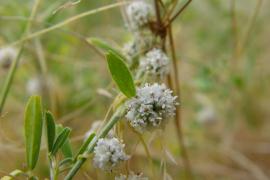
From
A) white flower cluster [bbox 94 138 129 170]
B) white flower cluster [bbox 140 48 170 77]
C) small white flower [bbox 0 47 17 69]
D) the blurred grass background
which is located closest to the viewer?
white flower cluster [bbox 94 138 129 170]

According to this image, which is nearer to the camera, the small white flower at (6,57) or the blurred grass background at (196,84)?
the small white flower at (6,57)

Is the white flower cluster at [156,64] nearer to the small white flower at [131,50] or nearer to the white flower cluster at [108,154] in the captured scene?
the small white flower at [131,50]

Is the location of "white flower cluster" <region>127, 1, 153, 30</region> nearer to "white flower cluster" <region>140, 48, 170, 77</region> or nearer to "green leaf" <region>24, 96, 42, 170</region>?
"white flower cluster" <region>140, 48, 170, 77</region>

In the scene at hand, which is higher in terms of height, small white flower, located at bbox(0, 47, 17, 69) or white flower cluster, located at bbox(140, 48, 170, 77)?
small white flower, located at bbox(0, 47, 17, 69)

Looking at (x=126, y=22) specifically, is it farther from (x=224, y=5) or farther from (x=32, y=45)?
(x=224, y=5)

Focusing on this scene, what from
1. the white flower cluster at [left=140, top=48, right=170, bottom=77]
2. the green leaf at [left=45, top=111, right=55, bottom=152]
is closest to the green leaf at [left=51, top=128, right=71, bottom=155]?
the green leaf at [left=45, top=111, right=55, bottom=152]

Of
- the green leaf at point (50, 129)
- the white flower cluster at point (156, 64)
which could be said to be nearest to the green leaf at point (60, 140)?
the green leaf at point (50, 129)
